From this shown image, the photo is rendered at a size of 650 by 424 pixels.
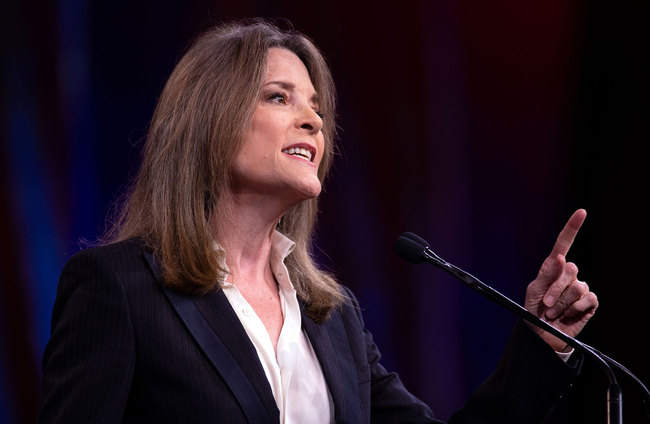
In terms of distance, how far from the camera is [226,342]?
148cm

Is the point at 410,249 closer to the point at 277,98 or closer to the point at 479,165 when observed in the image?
the point at 277,98

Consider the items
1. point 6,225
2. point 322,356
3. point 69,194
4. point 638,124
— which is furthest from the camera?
point 638,124

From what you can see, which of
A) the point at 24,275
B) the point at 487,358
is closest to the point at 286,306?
the point at 24,275

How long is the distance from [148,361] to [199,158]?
0.55m

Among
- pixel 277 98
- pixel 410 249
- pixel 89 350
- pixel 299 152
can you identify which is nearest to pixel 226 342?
pixel 89 350

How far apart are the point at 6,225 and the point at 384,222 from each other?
1.36 metres

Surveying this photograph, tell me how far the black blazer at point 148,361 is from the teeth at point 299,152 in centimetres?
41

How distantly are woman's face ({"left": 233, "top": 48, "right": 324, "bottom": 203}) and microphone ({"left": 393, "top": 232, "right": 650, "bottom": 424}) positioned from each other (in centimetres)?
35

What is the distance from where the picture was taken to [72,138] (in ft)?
7.56

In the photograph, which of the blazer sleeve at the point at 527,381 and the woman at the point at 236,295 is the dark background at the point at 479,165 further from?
the blazer sleeve at the point at 527,381

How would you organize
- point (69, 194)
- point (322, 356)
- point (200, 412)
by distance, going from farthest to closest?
point (69, 194)
point (322, 356)
point (200, 412)

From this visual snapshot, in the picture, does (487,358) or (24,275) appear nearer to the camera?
(24,275)

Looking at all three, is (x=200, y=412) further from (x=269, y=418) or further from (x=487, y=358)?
(x=487, y=358)

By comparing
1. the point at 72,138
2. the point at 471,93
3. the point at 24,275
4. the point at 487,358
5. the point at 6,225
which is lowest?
the point at 487,358
